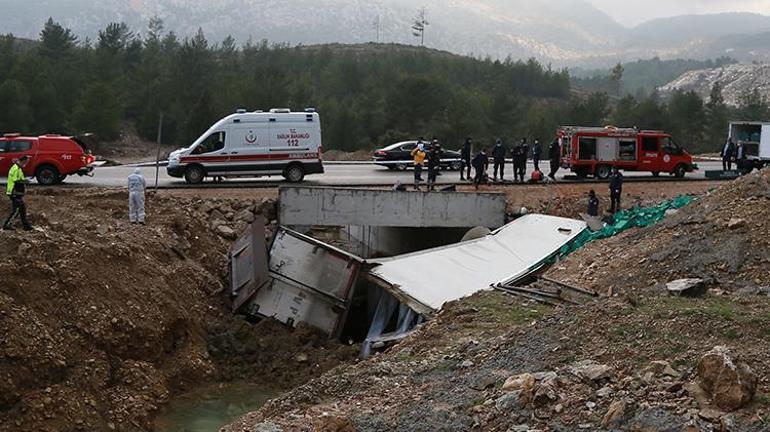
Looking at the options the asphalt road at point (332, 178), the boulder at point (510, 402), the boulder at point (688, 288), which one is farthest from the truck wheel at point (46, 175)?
A: the boulder at point (510, 402)

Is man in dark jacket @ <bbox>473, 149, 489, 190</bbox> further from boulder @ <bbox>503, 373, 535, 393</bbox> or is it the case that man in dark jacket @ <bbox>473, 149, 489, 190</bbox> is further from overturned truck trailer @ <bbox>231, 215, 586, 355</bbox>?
boulder @ <bbox>503, 373, 535, 393</bbox>

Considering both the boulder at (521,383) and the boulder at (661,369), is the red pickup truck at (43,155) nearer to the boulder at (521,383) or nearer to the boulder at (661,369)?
the boulder at (521,383)

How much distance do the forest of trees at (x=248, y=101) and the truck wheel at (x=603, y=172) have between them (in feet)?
88.4

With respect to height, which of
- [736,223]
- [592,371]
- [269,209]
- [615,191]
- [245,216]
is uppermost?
[615,191]

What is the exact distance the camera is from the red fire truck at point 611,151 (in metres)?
27.9

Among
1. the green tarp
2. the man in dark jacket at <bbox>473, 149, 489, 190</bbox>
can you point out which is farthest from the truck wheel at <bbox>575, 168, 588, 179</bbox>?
the green tarp

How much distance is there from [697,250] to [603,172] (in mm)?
13420

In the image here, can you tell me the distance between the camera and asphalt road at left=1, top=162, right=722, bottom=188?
25.6m

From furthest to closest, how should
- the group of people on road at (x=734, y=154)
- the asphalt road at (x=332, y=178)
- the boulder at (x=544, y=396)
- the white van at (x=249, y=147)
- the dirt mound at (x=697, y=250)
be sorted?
1. the group of people on road at (x=734, y=154)
2. the asphalt road at (x=332, y=178)
3. the white van at (x=249, y=147)
4. the dirt mound at (x=697, y=250)
5. the boulder at (x=544, y=396)

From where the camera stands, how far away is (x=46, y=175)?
23.9 meters

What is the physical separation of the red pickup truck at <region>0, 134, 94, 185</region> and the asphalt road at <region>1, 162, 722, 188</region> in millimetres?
1096

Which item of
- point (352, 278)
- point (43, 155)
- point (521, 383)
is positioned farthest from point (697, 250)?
point (43, 155)

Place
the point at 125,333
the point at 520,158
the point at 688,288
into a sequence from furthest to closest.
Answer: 1. the point at 520,158
2. the point at 125,333
3. the point at 688,288

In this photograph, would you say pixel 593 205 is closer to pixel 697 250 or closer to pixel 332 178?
pixel 697 250
